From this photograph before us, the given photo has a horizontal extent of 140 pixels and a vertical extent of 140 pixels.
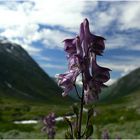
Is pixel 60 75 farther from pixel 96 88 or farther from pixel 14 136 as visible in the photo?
pixel 14 136

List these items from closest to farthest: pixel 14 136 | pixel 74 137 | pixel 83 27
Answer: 1. pixel 74 137
2. pixel 83 27
3. pixel 14 136

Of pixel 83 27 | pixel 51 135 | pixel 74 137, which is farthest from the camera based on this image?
pixel 51 135

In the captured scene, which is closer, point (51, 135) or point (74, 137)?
point (74, 137)

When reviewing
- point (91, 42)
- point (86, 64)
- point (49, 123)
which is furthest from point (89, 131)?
point (49, 123)

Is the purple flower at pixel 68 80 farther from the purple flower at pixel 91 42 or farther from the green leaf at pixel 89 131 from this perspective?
the green leaf at pixel 89 131

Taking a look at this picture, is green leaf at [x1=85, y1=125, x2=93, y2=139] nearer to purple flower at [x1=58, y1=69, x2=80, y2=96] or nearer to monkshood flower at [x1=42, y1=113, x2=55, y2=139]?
purple flower at [x1=58, y1=69, x2=80, y2=96]

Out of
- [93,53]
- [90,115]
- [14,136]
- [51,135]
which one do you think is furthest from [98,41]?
[14,136]

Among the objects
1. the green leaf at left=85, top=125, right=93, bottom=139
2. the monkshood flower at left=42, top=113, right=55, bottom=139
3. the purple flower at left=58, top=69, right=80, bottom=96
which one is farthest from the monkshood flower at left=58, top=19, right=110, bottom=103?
the monkshood flower at left=42, top=113, right=55, bottom=139

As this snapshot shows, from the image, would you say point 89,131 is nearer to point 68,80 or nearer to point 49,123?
point 68,80
